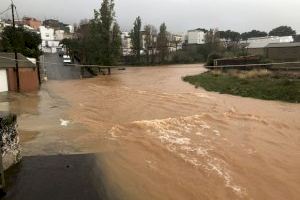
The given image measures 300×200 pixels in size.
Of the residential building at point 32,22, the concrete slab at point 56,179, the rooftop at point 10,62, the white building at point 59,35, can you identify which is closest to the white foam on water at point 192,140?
the concrete slab at point 56,179

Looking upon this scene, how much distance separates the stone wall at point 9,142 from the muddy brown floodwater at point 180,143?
117cm

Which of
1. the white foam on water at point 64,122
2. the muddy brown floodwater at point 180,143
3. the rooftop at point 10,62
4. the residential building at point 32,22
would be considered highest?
the residential building at point 32,22

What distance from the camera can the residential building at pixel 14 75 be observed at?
95.1 ft

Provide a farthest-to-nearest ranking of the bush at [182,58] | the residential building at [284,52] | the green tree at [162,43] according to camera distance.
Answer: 1. the green tree at [162,43]
2. the bush at [182,58]
3. the residential building at [284,52]

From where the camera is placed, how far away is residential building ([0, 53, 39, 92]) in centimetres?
2898

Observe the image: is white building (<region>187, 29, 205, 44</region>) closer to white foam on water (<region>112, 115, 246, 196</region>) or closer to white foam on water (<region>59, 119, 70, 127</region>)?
white foam on water (<region>112, 115, 246, 196</region>)

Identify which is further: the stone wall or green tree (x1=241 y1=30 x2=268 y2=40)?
green tree (x1=241 y1=30 x2=268 y2=40)

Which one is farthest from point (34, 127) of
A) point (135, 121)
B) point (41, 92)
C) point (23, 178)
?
point (41, 92)

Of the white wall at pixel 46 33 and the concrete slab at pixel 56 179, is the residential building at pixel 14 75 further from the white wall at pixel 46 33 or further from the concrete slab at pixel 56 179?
the white wall at pixel 46 33

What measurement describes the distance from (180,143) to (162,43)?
206 ft

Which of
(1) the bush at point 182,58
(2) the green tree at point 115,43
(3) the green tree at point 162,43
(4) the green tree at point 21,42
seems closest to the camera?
(4) the green tree at point 21,42

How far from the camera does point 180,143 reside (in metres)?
13.1

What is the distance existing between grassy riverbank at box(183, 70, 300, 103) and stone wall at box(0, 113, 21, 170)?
55.3 ft

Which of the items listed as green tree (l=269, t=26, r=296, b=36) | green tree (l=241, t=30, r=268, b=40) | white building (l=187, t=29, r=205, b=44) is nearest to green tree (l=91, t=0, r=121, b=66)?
white building (l=187, t=29, r=205, b=44)
